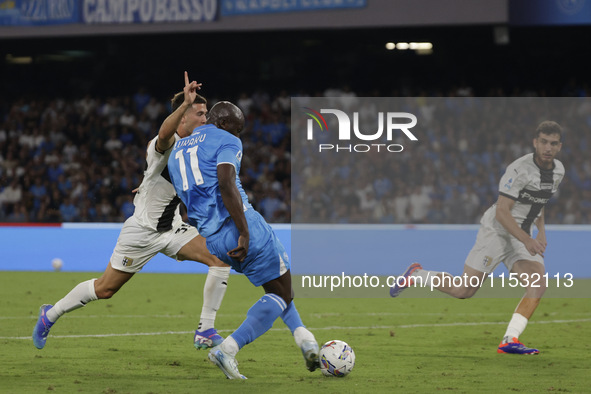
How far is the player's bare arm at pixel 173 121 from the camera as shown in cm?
625

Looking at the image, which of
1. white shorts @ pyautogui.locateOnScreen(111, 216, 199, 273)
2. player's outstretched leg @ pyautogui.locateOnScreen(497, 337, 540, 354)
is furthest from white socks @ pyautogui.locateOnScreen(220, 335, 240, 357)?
player's outstretched leg @ pyautogui.locateOnScreen(497, 337, 540, 354)

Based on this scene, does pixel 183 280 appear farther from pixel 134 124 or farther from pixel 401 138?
pixel 134 124

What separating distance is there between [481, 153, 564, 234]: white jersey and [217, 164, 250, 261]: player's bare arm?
3168 millimetres

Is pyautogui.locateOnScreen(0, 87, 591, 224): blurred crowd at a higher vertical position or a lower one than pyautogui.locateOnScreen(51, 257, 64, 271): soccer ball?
higher

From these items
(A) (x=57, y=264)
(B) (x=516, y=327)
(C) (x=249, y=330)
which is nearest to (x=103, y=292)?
(C) (x=249, y=330)

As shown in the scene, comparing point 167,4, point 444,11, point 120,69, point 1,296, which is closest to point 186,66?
point 120,69

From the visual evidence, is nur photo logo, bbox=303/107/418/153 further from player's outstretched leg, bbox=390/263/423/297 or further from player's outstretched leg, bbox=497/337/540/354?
player's outstretched leg, bbox=497/337/540/354

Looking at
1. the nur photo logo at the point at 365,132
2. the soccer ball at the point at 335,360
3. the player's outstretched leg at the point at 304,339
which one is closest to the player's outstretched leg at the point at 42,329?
the player's outstretched leg at the point at 304,339

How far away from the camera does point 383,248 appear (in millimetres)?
14375

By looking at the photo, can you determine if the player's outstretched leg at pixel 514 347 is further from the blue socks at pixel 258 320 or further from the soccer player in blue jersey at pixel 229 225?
the blue socks at pixel 258 320

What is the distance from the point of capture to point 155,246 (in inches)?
297

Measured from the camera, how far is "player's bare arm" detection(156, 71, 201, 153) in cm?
625

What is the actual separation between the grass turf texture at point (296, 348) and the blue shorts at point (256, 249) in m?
0.78

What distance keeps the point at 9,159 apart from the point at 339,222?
9.50 metres
